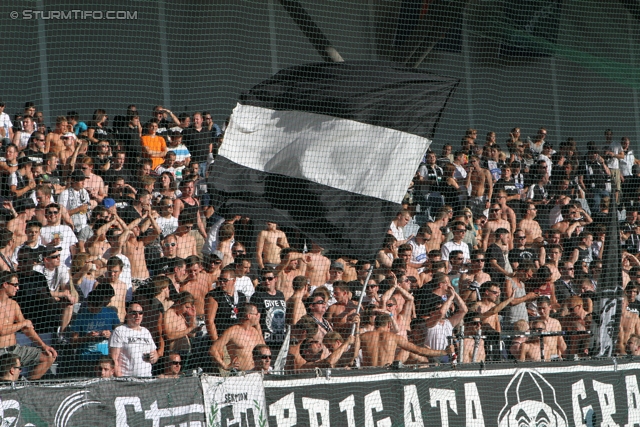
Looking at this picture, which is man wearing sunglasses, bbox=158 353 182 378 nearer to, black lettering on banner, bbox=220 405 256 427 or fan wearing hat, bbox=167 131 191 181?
black lettering on banner, bbox=220 405 256 427

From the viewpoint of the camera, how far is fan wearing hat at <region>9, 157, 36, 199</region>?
926cm

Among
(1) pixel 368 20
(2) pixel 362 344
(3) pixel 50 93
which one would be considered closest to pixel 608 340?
(2) pixel 362 344

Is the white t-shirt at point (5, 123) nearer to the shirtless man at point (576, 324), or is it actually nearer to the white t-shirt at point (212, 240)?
the white t-shirt at point (212, 240)

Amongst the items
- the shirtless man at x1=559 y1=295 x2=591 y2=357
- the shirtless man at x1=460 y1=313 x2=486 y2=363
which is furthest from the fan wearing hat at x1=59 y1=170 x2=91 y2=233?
the shirtless man at x1=559 y1=295 x2=591 y2=357

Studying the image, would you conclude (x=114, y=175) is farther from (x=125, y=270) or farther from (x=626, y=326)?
(x=626, y=326)

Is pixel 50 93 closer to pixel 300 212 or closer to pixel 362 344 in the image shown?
pixel 300 212

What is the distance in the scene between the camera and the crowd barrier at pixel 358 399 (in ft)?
21.4

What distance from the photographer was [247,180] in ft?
29.0

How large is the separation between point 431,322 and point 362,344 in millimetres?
1049

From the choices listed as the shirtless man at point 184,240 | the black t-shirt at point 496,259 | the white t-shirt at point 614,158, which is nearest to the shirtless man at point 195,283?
the shirtless man at point 184,240

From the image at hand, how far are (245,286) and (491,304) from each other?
2.54 metres

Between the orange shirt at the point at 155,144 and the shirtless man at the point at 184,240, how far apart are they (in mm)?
1104

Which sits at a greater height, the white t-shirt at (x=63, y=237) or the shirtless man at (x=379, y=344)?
the white t-shirt at (x=63, y=237)

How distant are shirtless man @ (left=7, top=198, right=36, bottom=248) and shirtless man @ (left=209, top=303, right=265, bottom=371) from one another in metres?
2.11
